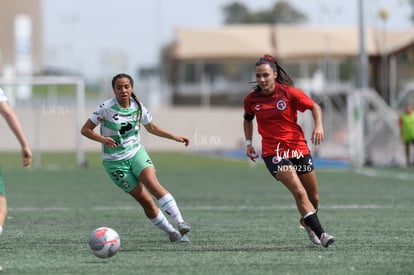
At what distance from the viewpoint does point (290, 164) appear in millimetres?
11930

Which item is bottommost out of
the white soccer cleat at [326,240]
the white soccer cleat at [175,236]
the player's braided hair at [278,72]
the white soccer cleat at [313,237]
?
the white soccer cleat at [175,236]

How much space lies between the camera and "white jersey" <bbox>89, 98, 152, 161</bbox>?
12211 mm

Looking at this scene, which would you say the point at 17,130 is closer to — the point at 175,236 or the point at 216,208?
the point at 175,236

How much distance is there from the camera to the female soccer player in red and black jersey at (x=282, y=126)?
38.8 ft

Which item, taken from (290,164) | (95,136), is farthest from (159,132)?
(290,164)

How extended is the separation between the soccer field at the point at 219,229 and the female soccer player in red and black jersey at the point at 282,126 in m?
0.71

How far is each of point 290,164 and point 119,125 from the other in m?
1.91

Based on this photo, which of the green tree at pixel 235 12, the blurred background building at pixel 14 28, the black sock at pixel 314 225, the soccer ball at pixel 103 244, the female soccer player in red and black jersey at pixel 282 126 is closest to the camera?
the soccer ball at pixel 103 244

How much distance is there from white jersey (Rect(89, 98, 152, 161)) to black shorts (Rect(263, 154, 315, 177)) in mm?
1497

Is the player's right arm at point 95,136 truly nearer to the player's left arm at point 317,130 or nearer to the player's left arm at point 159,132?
the player's left arm at point 159,132

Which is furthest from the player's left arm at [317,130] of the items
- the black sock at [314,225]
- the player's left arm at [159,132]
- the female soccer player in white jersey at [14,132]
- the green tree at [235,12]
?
the green tree at [235,12]

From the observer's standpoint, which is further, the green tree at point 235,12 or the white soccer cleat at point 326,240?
the green tree at point 235,12

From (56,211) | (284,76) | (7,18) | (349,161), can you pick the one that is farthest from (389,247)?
(7,18)

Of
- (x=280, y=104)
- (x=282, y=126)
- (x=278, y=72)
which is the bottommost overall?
(x=282, y=126)
